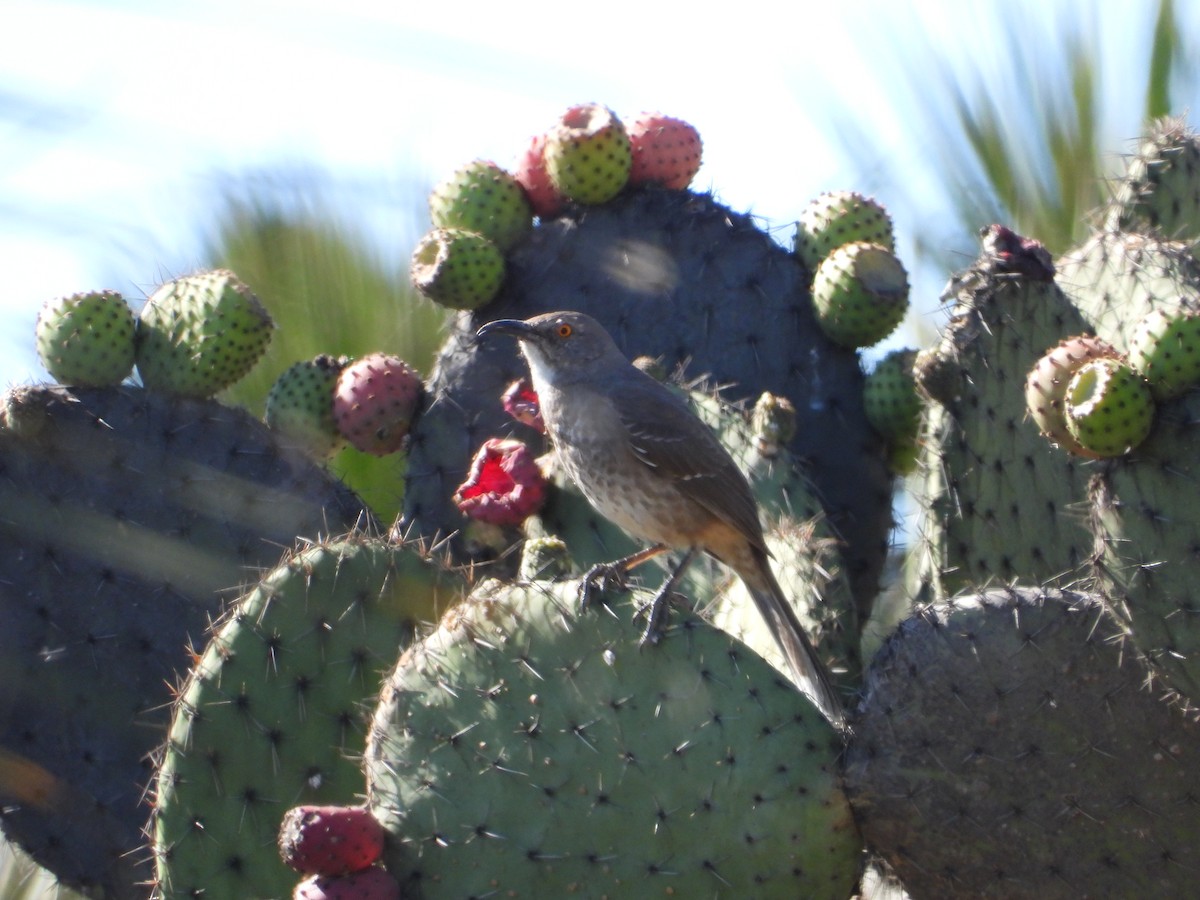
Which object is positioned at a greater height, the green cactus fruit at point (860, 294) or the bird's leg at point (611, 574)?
the green cactus fruit at point (860, 294)

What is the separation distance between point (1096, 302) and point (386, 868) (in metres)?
1.78

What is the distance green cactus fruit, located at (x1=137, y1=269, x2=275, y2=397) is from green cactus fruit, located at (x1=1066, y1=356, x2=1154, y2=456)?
1947 millimetres

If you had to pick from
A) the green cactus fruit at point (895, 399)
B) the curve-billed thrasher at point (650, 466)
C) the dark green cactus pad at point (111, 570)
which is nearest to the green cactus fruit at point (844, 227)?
the green cactus fruit at point (895, 399)

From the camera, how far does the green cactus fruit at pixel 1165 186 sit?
373 centimetres

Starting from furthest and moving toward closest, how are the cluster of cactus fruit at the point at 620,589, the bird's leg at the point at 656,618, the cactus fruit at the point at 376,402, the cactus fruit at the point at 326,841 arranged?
the cactus fruit at the point at 376,402 < the bird's leg at the point at 656,618 < the cluster of cactus fruit at the point at 620,589 < the cactus fruit at the point at 326,841

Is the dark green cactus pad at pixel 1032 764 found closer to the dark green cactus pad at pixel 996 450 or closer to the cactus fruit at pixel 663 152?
the dark green cactus pad at pixel 996 450

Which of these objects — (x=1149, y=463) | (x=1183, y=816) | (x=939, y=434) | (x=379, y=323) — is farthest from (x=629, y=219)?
(x=1183, y=816)

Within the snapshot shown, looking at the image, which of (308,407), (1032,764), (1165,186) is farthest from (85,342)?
(1165,186)

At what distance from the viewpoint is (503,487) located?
3.73m

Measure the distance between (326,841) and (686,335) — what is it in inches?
73.1

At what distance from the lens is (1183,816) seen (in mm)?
2717

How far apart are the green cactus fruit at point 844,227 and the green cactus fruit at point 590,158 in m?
0.50

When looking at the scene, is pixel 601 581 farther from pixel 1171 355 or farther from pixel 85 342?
pixel 85 342

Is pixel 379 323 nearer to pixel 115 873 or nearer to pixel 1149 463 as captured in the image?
pixel 115 873
